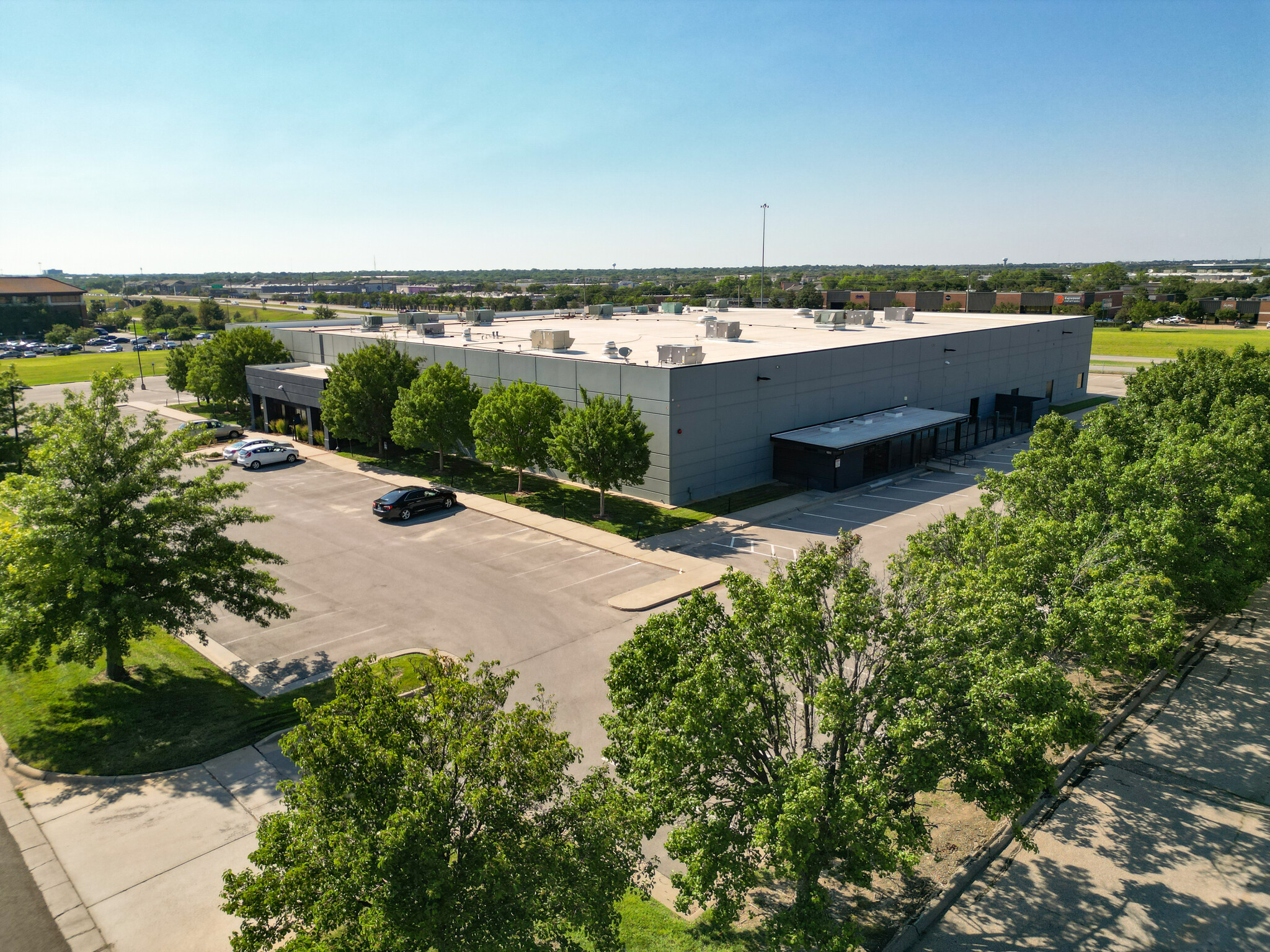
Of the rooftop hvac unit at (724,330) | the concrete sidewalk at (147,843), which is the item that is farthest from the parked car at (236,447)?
the concrete sidewalk at (147,843)

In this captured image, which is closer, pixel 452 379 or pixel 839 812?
pixel 839 812

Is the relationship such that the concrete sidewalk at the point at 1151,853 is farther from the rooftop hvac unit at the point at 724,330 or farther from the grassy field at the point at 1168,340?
the grassy field at the point at 1168,340

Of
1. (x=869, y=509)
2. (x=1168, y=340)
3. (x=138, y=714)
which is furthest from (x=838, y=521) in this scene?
(x=1168, y=340)

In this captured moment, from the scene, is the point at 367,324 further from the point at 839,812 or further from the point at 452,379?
the point at 839,812

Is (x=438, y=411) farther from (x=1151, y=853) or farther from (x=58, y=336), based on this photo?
(x=58, y=336)

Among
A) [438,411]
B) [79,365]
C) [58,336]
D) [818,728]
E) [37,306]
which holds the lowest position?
[79,365]

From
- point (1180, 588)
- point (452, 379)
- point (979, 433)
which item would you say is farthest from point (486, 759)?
point (979, 433)
